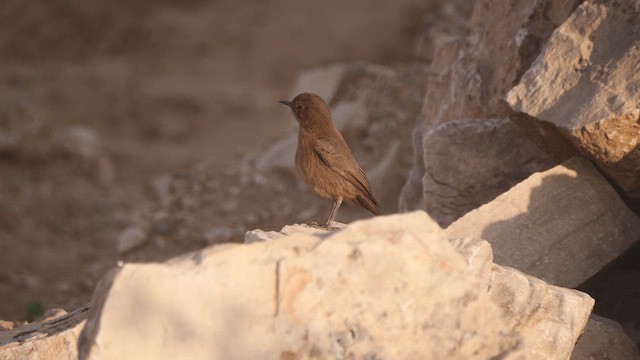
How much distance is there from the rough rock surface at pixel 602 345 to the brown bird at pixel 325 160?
2.09m

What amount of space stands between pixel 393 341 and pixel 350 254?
36cm

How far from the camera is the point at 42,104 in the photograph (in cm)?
1319

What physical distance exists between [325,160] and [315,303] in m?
2.85

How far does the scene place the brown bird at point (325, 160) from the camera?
245 inches

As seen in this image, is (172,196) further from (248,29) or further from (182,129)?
(248,29)

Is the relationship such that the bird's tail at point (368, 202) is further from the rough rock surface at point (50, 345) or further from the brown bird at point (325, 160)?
the rough rock surface at point (50, 345)

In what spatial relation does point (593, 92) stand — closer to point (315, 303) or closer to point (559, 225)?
point (559, 225)

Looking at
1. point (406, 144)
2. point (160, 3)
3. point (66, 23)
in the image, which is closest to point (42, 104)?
point (66, 23)

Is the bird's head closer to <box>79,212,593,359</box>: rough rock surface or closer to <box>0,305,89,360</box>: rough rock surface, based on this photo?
<box>0,305,89,360</box>: rough rock surface

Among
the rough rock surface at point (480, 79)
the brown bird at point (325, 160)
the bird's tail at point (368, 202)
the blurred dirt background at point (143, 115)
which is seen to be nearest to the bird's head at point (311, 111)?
the brown bird at point (325, 160)

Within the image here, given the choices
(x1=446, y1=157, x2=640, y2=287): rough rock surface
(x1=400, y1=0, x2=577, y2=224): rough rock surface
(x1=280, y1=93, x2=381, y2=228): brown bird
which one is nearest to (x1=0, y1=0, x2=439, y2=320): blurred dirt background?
(x1=400, y1=0, x2=577, y2=224): rough rock surface

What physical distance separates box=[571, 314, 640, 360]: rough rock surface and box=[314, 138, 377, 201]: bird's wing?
6.85 feet

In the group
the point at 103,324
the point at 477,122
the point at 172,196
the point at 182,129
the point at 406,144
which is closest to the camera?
the point at 103,324

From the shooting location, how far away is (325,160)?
623 cm
